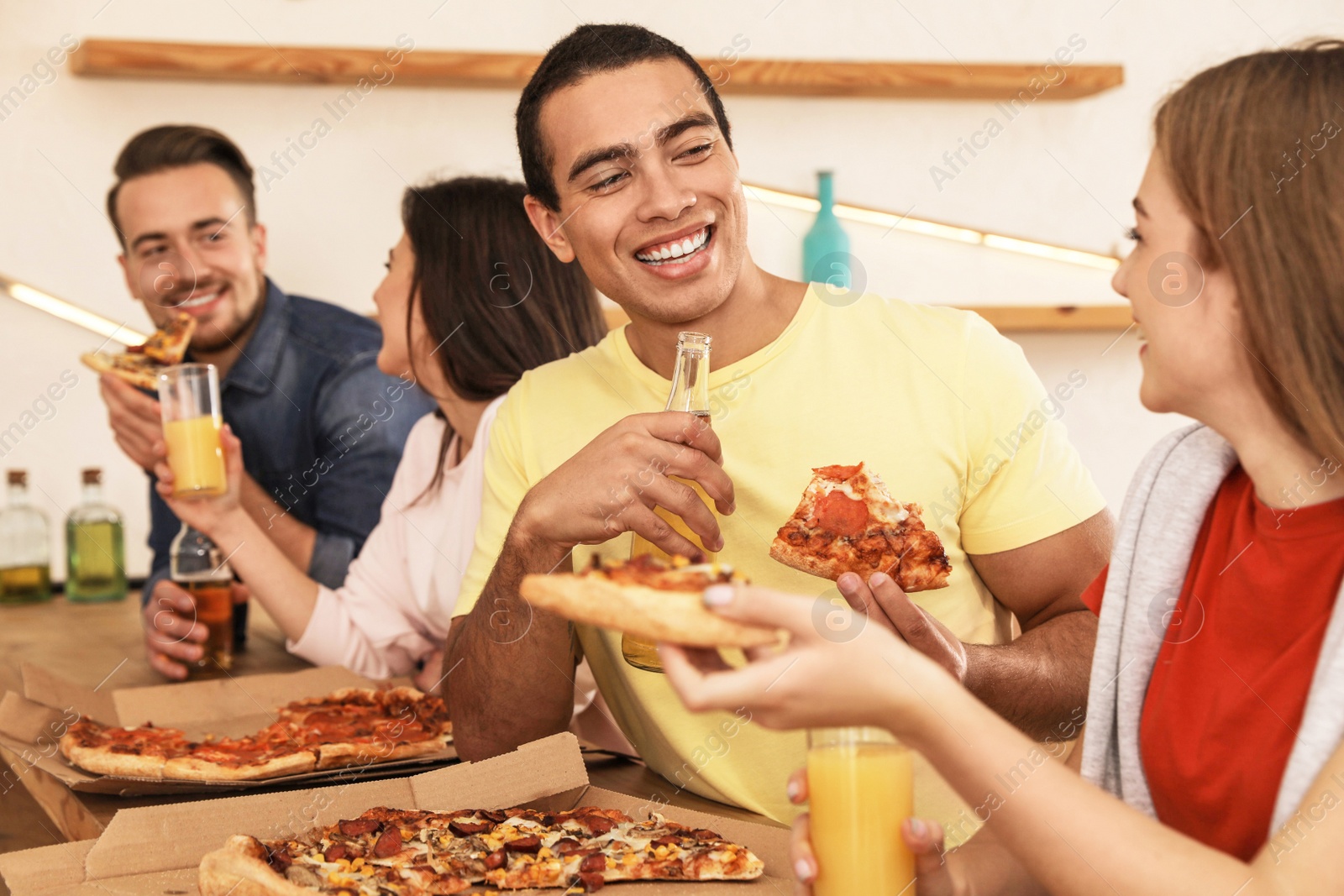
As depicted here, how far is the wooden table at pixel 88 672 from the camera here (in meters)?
1.39

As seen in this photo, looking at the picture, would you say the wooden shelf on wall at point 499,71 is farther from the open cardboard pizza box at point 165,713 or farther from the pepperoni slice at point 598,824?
the pepperoni slice at point 598,824

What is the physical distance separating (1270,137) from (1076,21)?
3.07 m

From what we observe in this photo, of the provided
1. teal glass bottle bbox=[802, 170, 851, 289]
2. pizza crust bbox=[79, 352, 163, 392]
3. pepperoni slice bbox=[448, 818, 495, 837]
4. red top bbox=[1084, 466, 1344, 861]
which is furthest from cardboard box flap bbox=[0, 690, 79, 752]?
teal glass bottle bbox=[802, 170, 851, 289]

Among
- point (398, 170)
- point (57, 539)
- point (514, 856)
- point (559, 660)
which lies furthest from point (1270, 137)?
point (57, 539)

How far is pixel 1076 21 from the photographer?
3.65m

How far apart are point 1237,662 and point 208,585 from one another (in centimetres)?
188

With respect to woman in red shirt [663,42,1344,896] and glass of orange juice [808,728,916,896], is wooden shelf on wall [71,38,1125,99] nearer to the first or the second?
woman in red shirt [663,42,1344,896]

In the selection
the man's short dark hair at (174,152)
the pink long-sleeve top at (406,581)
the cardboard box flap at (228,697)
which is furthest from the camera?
the man's short dark hair at (174,152)

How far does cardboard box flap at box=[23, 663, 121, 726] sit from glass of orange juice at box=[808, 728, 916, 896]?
1.24 metres

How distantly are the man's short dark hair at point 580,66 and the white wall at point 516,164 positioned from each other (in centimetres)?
191

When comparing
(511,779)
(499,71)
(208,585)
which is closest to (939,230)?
(499,71)

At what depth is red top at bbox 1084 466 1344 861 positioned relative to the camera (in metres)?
0.92

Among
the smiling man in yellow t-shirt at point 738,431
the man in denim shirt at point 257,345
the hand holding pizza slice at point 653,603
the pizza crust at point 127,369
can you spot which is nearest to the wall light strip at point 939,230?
the man in denim shirt at point 257,345

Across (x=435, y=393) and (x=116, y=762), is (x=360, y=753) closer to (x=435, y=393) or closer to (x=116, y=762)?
(x=116, y=762)
